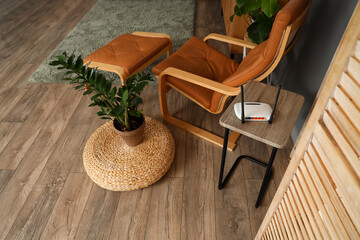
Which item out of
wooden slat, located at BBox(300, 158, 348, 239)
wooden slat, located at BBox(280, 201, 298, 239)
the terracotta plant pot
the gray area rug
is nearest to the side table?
wooden slat, located at BBox(280, 201, 298, 239)

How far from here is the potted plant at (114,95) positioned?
131 cm

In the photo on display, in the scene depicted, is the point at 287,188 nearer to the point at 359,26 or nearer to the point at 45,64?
the point at 359,26

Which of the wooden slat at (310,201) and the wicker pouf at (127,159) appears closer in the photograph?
the wooden slat at (310,201)

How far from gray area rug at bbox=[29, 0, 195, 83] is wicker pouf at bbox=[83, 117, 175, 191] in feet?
3.66

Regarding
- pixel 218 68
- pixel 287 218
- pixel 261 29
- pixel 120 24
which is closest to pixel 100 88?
pixel 218 68

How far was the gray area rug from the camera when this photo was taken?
9.85 feet

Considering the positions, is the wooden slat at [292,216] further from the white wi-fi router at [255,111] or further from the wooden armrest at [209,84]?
the wooden armrest at [209,84]

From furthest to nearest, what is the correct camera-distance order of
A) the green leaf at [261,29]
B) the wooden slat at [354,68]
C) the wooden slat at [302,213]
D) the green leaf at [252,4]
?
the green leaf at [261,29]
the green leaf at [252,4]
the wooden slat at [302,213]
the wooden slat at [354,68]

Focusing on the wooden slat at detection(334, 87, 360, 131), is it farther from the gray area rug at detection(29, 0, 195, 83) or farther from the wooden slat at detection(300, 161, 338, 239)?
the gray area rug at detection(29, 0, 195, 83)

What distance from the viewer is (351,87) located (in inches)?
20.8

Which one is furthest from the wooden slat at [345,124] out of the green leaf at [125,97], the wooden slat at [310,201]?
the green leaf at [125,97]

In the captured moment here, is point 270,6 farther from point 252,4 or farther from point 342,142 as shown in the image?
Answer: point 342,142

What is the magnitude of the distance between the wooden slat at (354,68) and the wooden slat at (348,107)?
0.15ft

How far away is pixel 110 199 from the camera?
1590 mm
